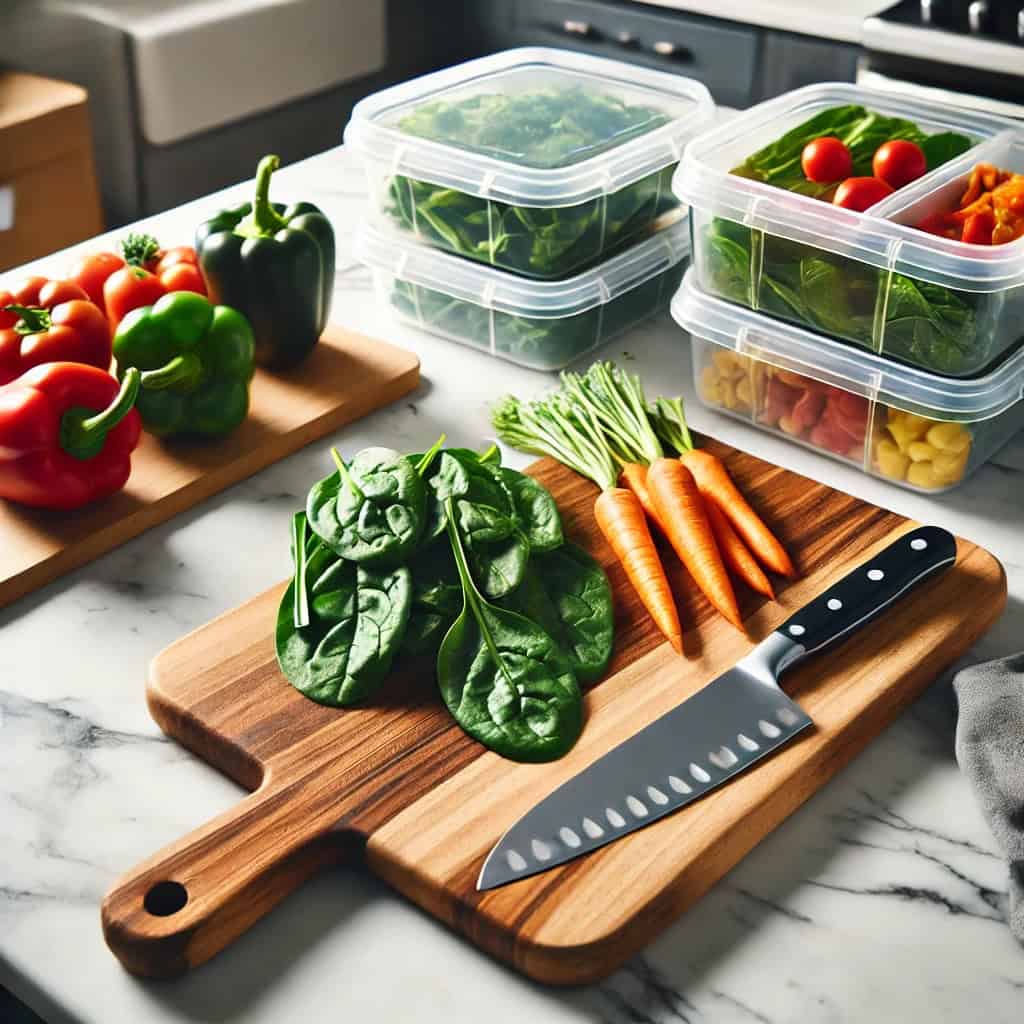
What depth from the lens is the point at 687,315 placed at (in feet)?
4.25

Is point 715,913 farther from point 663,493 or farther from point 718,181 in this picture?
point 718,181

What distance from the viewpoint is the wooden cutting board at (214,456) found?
1.15 metres

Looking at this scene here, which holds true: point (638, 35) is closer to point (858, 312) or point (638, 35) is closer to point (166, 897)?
point (858, 312)

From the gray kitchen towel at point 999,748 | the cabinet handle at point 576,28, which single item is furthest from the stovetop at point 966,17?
the gray kitchen towel at point 999,748

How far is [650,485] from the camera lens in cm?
115

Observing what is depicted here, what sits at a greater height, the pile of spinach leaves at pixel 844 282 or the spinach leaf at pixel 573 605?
the pile of spinach leaves at pixel 844 282

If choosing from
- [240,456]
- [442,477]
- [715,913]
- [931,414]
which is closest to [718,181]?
[931,414]

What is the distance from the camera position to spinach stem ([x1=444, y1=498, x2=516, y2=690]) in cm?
94

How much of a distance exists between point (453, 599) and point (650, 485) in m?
0.25

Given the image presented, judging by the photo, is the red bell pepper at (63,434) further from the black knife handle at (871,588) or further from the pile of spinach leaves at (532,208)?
the black knife handle at (871,588)

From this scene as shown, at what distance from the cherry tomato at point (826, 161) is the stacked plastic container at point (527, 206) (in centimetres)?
19

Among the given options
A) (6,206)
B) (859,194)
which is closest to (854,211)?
(859,194)

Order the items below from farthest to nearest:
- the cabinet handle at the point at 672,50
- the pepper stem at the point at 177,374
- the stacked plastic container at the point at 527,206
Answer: the cabinet handle at the point at 672,50 → the stacked plastic container at the point at 527,206 → the pepper stem at the point at 177,374

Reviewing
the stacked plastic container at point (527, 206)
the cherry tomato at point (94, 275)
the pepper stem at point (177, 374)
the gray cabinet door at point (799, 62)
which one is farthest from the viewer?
the gray cabinet door at point (799, 62)
